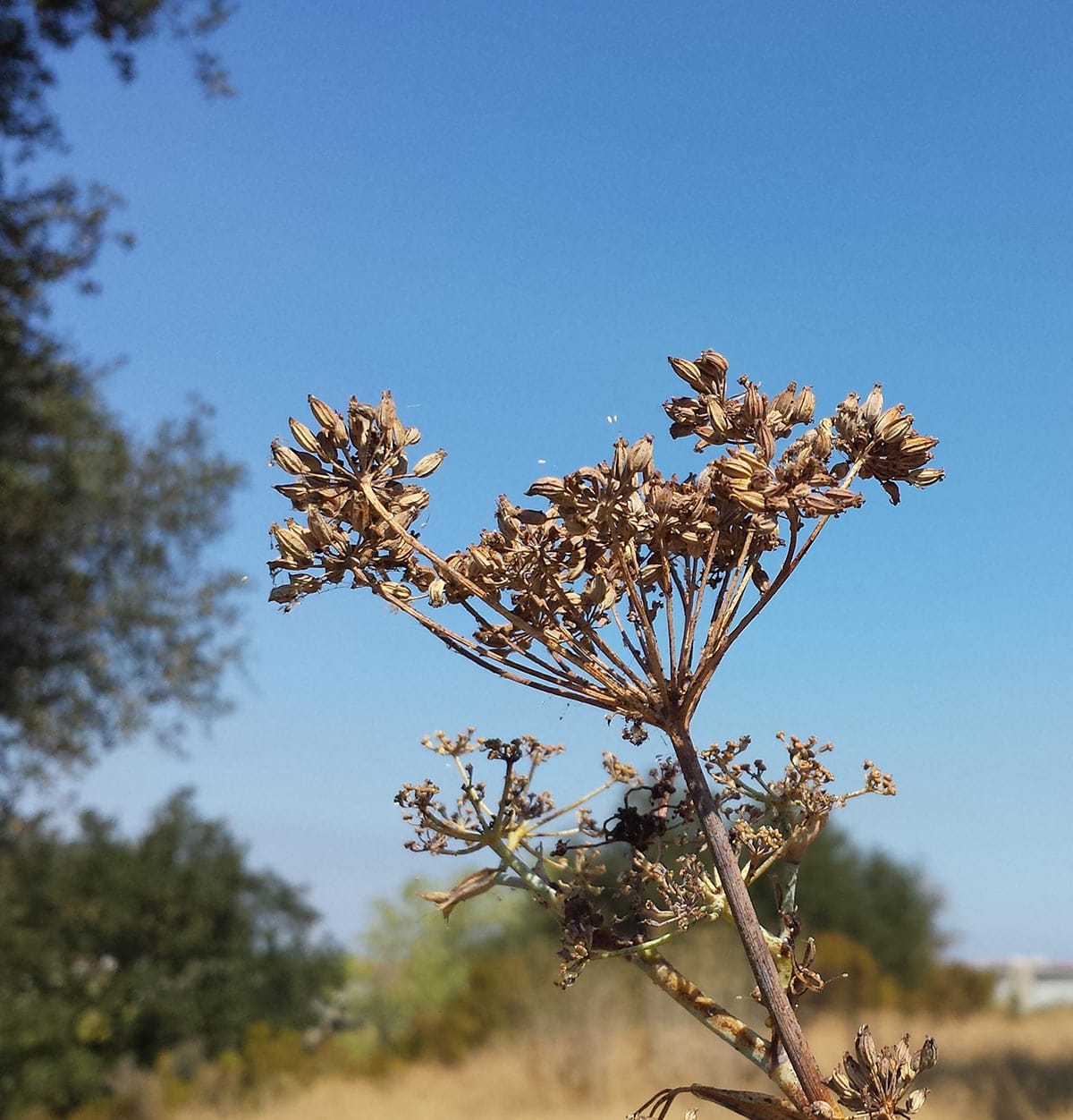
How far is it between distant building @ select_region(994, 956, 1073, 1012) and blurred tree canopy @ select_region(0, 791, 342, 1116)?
9448 millimetres

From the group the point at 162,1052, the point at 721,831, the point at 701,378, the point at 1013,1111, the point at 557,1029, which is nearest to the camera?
the point at 721,831

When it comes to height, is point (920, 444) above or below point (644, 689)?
above

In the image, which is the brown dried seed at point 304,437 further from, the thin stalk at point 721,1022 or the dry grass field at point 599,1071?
the dry grass field at point 599,1071

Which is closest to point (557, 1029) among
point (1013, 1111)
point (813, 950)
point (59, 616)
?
point (1013, 1111)

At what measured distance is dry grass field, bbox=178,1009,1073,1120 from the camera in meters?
12.0

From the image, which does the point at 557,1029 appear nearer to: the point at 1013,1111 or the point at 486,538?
the point at 1013,1111

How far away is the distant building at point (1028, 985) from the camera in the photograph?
54.4 feet

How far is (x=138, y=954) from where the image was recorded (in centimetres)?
1639

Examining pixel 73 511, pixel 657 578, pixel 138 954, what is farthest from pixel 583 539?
pixel 138 954

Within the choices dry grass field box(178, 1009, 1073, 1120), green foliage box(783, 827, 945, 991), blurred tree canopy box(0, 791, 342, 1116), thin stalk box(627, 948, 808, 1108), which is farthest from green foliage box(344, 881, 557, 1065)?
thin stalk box(627, 948, 808, 1108)

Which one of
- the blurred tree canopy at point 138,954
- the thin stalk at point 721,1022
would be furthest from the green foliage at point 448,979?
the thin stalk at point 721,1022

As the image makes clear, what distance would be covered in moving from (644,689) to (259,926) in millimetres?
17517

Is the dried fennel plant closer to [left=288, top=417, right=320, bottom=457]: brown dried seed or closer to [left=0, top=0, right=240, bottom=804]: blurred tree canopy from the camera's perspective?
[left=288, top=417, right=320, bottom=457]: brown dried seed

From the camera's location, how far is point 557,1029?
13.6 m
